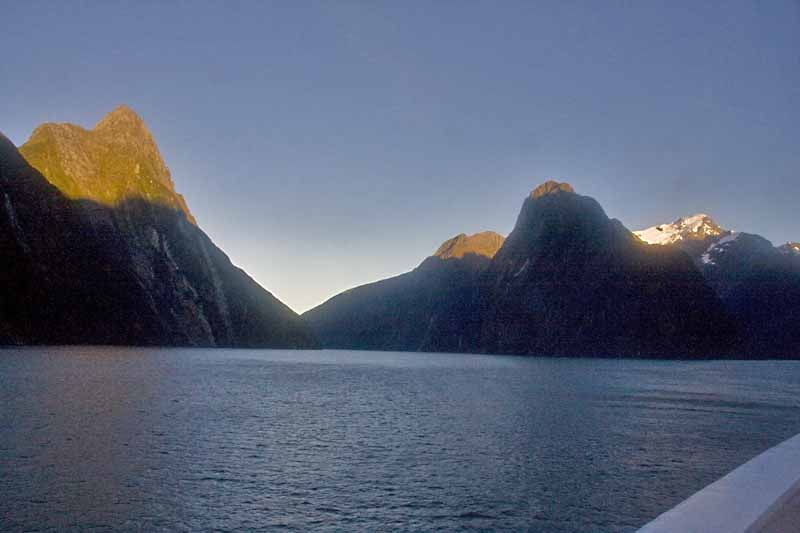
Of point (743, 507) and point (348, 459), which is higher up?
point (743, 507)

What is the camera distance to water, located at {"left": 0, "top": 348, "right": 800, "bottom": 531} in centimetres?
1997

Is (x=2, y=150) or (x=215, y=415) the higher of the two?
(x=2, y=150)

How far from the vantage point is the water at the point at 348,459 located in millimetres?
19969

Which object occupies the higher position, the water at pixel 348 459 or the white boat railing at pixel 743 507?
→ the white boat railing at pixel 743 507

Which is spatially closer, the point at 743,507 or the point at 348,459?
the point at 743,507

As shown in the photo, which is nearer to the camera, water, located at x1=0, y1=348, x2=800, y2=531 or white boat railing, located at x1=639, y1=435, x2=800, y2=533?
white boat railing, located at x1=639, y1=435, x2=800, y2=533

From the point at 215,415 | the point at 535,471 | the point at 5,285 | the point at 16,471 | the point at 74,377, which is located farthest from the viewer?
the point at 5,285

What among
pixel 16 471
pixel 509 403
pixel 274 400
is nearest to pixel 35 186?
pixel 274 400

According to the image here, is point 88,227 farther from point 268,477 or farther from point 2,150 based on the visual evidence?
point 268,477

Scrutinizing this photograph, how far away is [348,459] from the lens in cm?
2928

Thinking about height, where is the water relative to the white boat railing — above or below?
below

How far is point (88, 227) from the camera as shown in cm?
18975

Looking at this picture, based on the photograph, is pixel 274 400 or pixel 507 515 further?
pixel 274 400

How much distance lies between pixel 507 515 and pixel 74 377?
6142 cm
